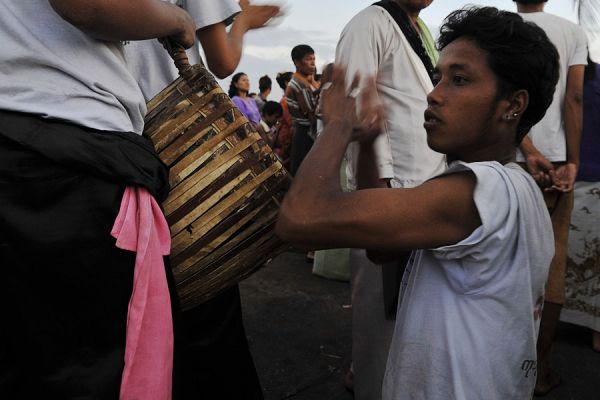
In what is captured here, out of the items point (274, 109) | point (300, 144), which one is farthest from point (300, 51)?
point (274, 109)

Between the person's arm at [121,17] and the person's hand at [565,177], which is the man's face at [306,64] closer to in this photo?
the person's hand at [565,177]

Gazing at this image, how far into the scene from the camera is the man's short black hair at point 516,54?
1352 mm

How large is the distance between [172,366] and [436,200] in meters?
0.74

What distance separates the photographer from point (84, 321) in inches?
49.2

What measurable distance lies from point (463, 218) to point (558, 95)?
188 centimetres

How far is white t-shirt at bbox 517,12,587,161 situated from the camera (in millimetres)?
2715

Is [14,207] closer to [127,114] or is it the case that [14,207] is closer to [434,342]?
[127,114]

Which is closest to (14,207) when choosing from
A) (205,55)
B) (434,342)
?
(205,55)

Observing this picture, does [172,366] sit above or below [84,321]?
below

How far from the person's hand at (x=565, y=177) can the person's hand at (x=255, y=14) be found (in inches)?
62.7

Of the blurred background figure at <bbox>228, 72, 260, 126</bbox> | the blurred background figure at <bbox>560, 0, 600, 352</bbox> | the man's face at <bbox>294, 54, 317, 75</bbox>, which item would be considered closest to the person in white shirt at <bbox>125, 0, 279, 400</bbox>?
the blurred background figure at <bbox>560, 0, 600, 352</bbox>

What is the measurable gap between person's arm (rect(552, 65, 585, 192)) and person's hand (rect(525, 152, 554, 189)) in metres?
0.09

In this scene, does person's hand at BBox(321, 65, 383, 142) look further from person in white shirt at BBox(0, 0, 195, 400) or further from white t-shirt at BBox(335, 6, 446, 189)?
white t-shirt at BBox(335, 6, 446, 189)

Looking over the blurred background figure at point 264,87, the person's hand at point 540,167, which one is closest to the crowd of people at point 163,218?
the person's hand at point 540,167
